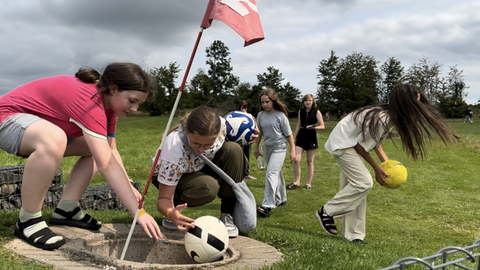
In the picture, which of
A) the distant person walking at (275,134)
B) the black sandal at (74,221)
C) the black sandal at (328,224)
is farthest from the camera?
the distant person walking at (275,134)

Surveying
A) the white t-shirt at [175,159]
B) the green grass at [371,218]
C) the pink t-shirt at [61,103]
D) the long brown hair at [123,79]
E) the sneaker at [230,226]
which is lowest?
the green grass at [371,218]

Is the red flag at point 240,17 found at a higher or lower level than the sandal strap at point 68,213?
higher

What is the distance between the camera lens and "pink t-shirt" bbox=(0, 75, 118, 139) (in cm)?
322

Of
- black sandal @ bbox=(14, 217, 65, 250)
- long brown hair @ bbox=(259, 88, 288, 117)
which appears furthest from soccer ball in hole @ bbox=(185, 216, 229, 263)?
long brown hair @ bbox=(259, 88, 288, 117)

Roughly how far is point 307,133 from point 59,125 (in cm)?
641

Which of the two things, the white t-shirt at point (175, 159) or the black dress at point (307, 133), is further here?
the black dress at point (307, 133)

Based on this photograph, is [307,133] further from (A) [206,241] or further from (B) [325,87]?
(B) [325,87]

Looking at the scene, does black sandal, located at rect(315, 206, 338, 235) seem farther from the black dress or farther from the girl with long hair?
the black dress

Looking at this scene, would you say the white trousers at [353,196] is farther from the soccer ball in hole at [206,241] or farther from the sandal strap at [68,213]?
the sandal strap at [68,213]

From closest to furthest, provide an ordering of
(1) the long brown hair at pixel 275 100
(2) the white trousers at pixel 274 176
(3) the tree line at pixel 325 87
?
(2) the white trousers at pixel 274 176, (1) the long brown hair at pixel 275 100, (3) the tree line at pixel 325 87

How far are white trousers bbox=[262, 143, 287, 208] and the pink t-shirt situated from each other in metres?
3.53

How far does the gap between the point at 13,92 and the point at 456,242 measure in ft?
17.0

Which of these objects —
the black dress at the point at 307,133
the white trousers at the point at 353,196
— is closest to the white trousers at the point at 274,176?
the white trousers at the point at 353,196

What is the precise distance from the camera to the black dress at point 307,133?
9.07 m
